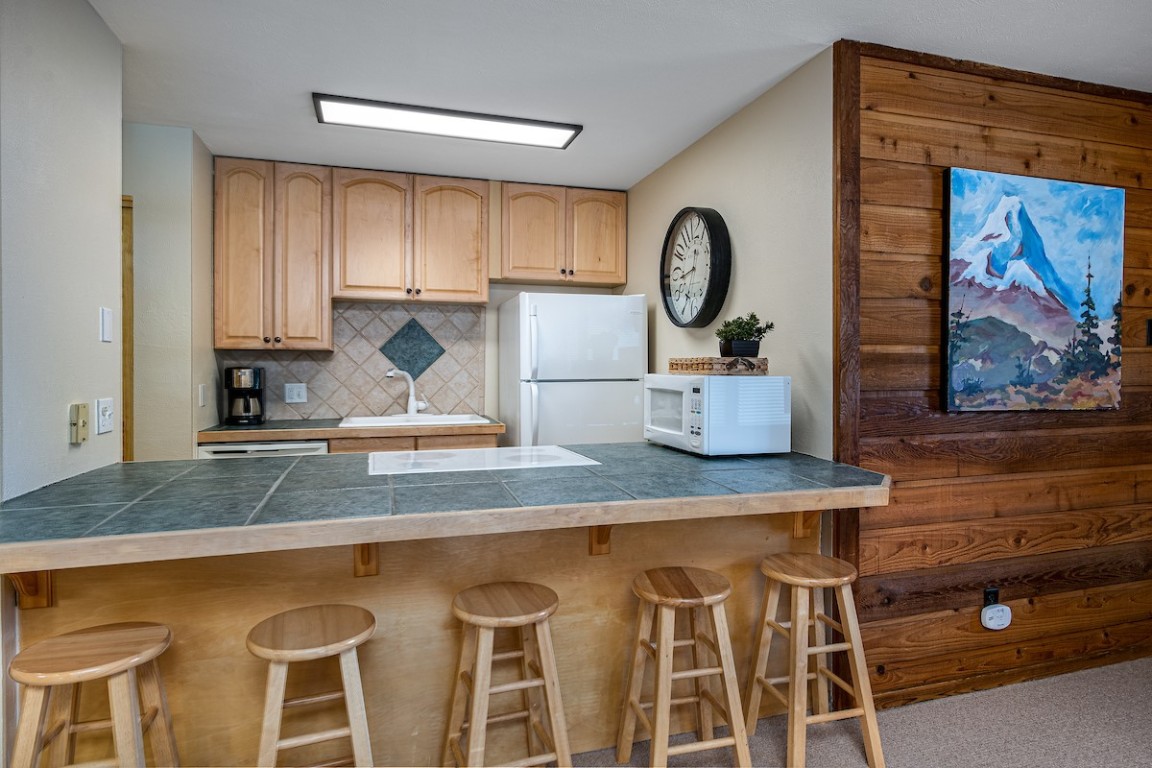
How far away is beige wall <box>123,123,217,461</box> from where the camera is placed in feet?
9.22

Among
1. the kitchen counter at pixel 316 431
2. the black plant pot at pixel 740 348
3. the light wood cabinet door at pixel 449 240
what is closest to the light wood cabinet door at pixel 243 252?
the kitchen counter at pixel 316 431

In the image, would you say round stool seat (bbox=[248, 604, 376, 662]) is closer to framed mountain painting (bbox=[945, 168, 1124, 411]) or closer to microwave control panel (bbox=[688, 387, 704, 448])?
microwave control panel (bbox=[688, 387, 704, 448])

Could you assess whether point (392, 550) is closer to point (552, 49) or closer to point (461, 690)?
point (461, 690)

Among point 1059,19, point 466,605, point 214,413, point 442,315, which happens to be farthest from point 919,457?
point 214,413

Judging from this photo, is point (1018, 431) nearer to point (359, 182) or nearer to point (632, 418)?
point (632, 418)

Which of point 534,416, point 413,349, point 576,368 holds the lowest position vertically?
point 534,416

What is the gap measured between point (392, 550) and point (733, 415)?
1176 mm

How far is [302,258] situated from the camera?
3357 mm

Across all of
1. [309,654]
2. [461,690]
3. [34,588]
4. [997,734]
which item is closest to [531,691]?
[461,690]

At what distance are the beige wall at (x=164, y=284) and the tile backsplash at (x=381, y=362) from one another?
0.59 meters

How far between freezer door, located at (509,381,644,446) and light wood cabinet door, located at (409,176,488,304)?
0.77 metres

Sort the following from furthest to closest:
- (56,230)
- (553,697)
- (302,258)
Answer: (302,258)
(56,230)
(553,697)

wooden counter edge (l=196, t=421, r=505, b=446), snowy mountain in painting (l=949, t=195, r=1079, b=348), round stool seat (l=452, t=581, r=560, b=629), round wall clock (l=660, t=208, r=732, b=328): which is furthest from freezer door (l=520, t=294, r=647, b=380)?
round stool seat (l=452, t=581, r=560, b=629)

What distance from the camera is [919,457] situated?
7.18 feet
